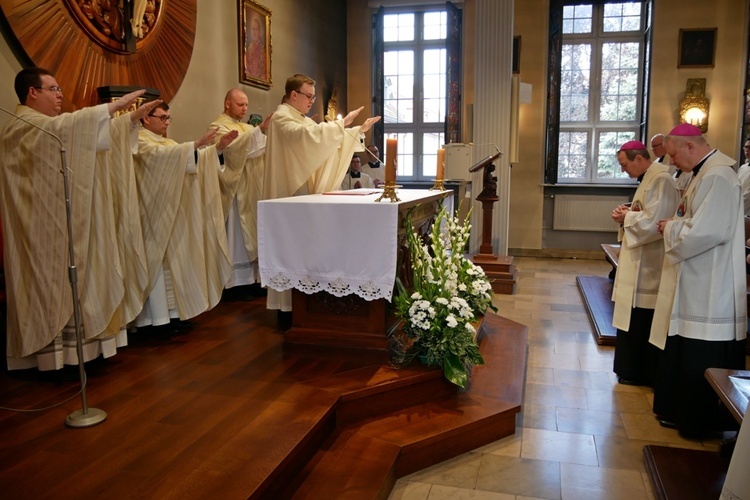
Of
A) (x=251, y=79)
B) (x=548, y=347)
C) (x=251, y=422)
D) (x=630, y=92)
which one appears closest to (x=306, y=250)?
(x=251, y=422)

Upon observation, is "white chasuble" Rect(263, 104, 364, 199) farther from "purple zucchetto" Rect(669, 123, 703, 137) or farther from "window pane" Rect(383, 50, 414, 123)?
"window pane" Rect(383, 50, 414, 123)

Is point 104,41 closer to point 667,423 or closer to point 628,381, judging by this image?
point 628,381

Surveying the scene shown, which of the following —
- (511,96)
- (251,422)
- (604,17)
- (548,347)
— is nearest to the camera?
(251,422)

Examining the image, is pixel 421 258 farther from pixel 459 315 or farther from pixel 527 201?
pixel 527 201

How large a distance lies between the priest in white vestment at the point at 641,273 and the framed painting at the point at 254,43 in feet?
13.6

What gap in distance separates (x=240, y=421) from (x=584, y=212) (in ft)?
25.8

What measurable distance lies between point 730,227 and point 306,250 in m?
2.15

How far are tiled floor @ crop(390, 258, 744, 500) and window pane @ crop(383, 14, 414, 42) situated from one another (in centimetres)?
647

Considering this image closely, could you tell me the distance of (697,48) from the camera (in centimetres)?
868

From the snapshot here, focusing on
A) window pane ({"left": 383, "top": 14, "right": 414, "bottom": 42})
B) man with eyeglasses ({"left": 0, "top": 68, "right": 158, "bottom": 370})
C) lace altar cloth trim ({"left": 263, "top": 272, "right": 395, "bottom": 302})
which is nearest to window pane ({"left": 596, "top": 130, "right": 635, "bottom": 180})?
window pane ({"left": 383, "top": 14, "right": 414, "bottom": 42})

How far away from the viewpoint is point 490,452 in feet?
10.0

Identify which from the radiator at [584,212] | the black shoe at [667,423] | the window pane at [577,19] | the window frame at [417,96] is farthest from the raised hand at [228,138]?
the window pane at [577,19]

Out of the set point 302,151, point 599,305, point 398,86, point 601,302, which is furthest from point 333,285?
point 398,86

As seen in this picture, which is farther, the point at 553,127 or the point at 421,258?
the point at 553,127
